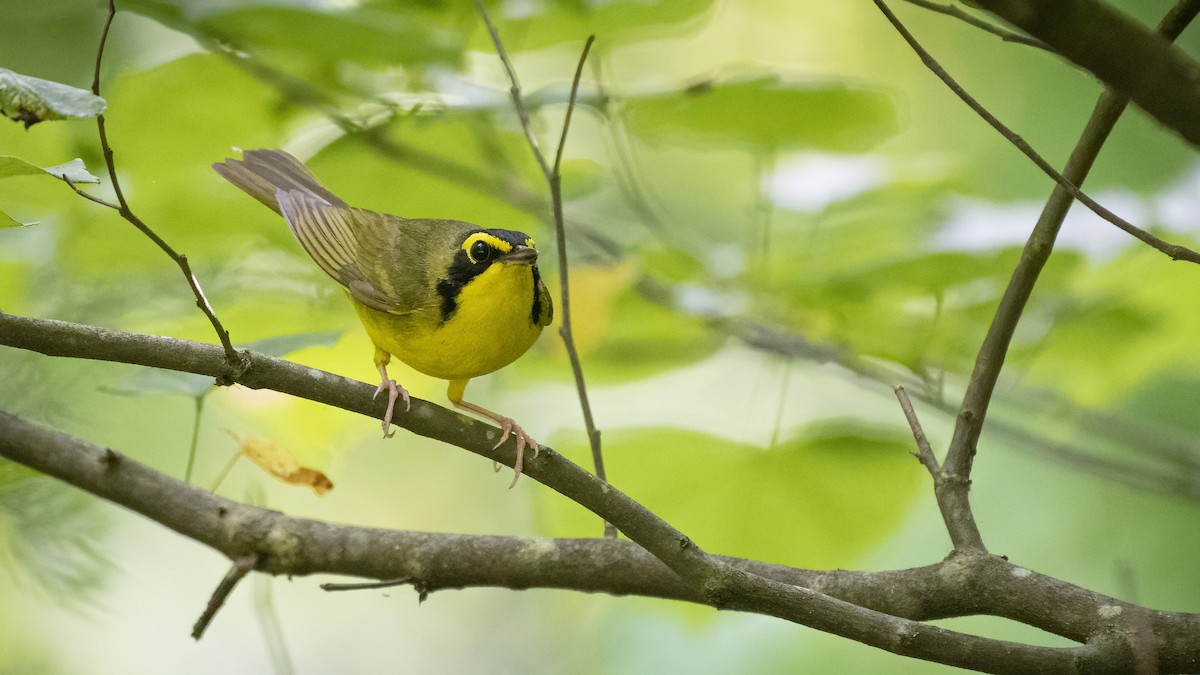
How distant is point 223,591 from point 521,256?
3.44 feet

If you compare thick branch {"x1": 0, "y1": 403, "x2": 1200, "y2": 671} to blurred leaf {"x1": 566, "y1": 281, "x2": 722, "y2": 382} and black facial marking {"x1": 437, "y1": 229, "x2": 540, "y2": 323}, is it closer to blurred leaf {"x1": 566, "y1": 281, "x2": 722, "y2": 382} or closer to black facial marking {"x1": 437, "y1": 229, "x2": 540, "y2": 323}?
black facial marking {"x1": 437, "y1": 229, "x2": 540, "y2": 323}

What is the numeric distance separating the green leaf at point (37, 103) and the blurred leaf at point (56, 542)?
1.93 m

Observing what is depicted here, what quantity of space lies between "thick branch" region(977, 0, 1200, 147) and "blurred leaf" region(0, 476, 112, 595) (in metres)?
3.00

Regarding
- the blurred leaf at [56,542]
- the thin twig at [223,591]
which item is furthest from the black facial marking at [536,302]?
the blurred leaf at [56,542]

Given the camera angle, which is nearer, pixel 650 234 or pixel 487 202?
pixel 487 202

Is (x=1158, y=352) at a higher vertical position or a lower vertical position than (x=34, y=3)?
higher

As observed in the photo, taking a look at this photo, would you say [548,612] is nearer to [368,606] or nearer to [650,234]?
[368,606]

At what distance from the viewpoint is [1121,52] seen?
988mm

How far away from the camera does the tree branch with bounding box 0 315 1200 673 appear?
1.63 meters

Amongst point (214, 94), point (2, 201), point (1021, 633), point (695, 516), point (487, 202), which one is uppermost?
point (1021, 633)

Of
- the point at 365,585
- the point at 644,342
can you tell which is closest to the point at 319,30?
the point at 365,585

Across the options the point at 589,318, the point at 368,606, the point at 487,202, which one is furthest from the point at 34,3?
the point at 368,606

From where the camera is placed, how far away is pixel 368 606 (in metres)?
5.45

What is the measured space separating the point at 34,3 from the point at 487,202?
1.37m
